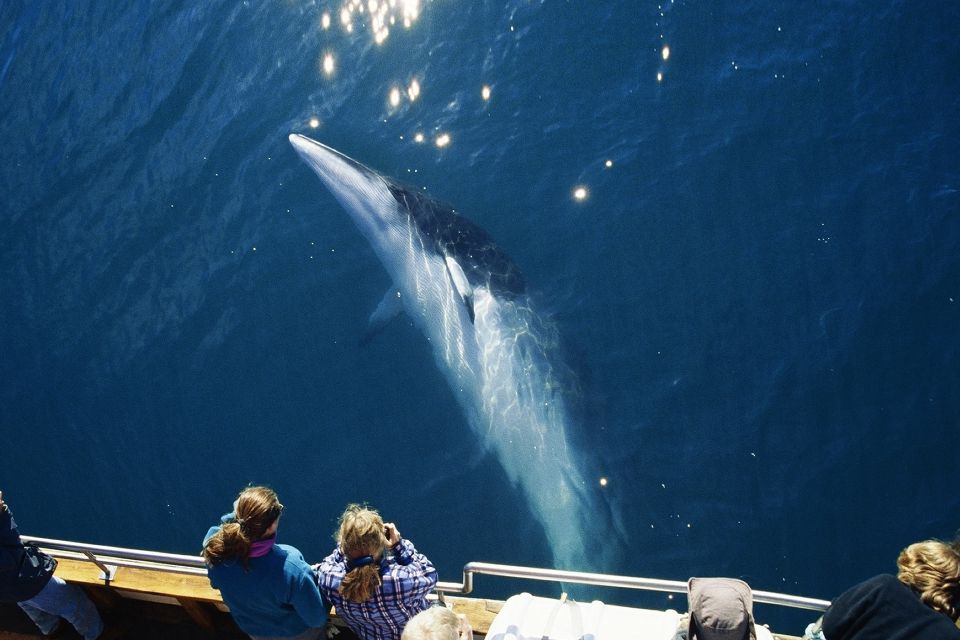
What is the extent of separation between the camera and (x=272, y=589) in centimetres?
516

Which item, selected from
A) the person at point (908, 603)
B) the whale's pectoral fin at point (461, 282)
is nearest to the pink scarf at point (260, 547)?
the person at point (908, 603)

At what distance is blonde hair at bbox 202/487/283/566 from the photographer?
193 inches

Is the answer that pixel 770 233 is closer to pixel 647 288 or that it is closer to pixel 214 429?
pixel 647 288

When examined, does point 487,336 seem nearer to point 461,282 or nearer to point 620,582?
point 461,282

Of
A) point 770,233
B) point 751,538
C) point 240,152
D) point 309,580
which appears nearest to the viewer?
point 309,580

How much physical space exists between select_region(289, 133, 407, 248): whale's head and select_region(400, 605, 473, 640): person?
27.0 feet

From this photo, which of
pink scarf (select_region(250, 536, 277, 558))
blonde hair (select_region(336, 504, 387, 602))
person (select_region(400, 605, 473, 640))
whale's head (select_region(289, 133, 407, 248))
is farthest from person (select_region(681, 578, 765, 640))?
whale's head (select_region(289, 133, 407, 248))

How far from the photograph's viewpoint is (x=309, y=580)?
524 centimetres

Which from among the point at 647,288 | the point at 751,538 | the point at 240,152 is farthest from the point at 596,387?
the point at 240,152

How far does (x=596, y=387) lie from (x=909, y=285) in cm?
478

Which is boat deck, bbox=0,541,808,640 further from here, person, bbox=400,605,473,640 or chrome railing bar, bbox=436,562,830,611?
person, bbox=400,605,473,640

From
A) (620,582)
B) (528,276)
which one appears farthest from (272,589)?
(528,276)

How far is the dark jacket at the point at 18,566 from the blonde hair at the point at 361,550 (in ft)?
9.71

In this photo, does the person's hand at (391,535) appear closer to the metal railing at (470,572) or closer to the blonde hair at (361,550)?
the blonde hair at (361,550)
